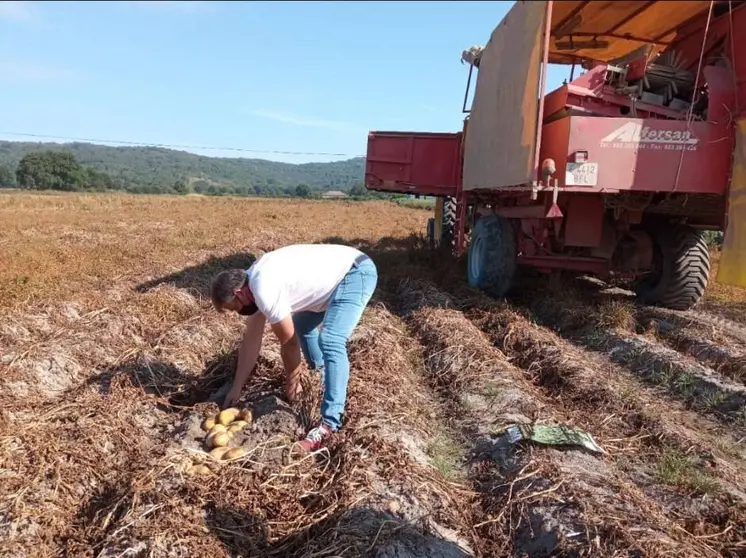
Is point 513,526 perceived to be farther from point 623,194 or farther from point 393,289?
point 393,289

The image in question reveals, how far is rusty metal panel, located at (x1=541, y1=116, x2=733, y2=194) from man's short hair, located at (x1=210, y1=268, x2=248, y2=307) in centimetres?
379

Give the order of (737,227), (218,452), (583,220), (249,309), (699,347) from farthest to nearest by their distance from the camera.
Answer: (583,220) → (699,347) → (737,227) → (249,309) → (218,452)

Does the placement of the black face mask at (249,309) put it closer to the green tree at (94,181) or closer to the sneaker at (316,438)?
the sneaker at (316,438)

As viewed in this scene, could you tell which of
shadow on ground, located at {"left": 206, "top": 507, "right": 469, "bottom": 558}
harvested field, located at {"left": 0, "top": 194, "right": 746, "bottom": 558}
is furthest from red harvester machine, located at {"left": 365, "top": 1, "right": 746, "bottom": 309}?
shadow on ground, located at {"left": 206, "top": 507, "right": 469, "bottom": 558}

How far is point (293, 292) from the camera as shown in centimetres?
381

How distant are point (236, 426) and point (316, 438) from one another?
0.59 metres

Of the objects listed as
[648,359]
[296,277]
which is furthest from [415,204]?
[296,277]

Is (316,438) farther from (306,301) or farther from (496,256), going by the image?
(496,256)

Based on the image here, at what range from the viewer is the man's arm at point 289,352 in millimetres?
3676

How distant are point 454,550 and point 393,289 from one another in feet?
21.0

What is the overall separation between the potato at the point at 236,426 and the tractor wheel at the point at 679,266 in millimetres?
5671

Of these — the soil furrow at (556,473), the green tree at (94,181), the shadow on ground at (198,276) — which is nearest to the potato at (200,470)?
the soil furrow at (556,473)

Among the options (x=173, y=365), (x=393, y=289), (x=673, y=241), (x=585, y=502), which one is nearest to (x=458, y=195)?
(x=393, y=289)

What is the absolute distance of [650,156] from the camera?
6.25 metres
